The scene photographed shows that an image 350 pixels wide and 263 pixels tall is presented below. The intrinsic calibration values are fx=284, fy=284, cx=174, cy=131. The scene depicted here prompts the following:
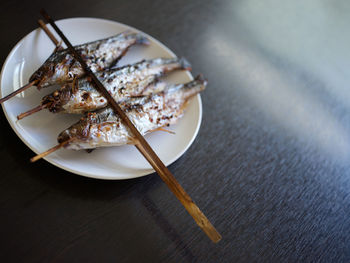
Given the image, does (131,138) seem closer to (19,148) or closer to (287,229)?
(19,148)

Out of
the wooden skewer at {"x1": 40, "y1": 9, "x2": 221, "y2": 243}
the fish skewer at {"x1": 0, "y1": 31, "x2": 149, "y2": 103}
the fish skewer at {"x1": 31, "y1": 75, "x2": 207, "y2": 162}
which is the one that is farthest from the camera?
the fish skewer at {"x1": 0, "y1": 31, "x2": 149, "y2": 103}

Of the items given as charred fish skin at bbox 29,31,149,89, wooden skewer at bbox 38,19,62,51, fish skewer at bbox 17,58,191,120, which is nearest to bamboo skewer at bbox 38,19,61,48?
wooden skewer at bbox 38,19,62,51

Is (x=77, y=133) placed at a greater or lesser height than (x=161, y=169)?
greater

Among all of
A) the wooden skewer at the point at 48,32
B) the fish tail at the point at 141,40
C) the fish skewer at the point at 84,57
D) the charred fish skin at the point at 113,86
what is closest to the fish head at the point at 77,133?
the charred fish skin at the point at 113,86

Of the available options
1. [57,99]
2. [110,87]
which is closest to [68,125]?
[57,99]

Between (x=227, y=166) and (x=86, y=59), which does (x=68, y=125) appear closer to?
(x=86, y=59)

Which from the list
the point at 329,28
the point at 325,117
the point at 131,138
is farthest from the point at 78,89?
the point at 329,28

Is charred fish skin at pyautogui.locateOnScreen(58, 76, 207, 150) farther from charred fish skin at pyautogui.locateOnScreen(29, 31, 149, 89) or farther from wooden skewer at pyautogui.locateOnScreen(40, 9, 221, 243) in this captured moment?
charred fish skin at pyautogui.locateOnScreen(29, 31, 149, 89)
